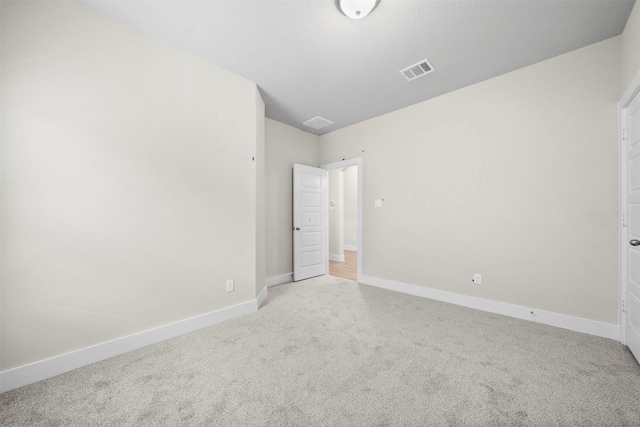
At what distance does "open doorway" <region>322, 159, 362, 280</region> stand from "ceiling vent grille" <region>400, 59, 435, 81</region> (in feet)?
5.21

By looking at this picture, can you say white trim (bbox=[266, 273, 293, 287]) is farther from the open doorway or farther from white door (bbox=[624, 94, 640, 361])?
white door (bbox=[624, 94, 640, 361])

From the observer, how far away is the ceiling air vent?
393 centimetres

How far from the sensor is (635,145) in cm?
190

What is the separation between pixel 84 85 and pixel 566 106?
171 inches

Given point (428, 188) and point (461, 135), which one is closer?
point (461, 135)

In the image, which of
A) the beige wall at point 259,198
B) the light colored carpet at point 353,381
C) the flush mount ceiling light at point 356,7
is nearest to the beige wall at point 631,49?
the flush mount ceiling light at point 356,7

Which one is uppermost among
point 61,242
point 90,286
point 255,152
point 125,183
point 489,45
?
point 489,45

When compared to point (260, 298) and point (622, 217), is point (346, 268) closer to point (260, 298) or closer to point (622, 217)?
point (260, 298)

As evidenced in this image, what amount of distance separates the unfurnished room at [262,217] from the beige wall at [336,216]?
3.15 meters

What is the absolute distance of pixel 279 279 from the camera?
4090 mm

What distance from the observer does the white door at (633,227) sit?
1836 mm

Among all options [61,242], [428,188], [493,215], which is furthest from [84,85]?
[493,215]

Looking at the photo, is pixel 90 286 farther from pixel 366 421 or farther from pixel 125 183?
pixel 366 421

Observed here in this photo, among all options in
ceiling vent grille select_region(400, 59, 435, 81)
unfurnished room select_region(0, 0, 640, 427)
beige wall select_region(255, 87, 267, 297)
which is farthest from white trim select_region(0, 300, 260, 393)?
ceiling vent grille select_region(400, 59, 435, 81)
